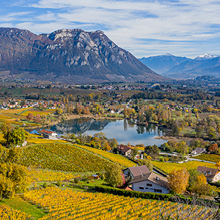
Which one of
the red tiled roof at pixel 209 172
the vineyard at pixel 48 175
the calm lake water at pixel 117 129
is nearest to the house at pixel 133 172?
the vineyard at pixel 48 175

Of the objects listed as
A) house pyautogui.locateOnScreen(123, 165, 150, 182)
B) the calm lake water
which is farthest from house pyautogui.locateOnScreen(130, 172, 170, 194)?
the calm lake water

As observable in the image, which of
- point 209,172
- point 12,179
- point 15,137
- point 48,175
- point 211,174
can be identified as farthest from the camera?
point 209,172

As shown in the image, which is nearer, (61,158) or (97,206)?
(97,206)

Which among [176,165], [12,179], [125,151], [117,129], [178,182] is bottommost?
[176,165]

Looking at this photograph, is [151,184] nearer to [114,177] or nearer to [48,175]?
[114,177]

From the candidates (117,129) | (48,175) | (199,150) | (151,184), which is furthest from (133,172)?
(117,129)

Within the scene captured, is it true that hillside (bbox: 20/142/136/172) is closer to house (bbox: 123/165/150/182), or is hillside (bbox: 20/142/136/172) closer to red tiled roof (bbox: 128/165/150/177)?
house (bbox: 123/165/150/182)

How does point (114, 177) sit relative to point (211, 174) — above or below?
above
